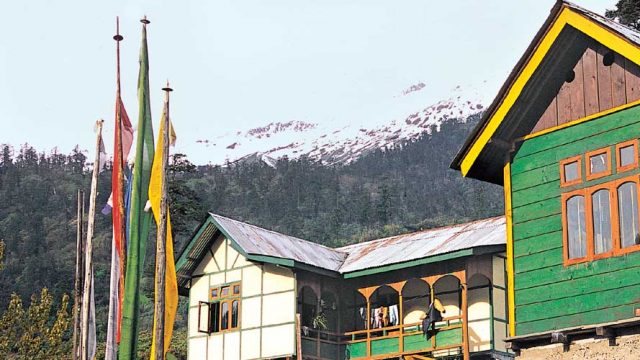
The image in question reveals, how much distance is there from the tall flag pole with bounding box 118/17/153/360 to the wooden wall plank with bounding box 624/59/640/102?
13.6 meters

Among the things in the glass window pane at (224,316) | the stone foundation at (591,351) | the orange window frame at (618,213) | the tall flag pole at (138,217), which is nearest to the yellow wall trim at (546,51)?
the orange window frame at (618,213)

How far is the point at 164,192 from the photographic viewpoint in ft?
87.4

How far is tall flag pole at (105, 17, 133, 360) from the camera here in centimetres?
2847

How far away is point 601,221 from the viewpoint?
19.0m

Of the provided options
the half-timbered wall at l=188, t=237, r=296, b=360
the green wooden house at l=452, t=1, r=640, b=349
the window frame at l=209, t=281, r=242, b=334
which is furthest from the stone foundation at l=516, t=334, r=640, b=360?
the window frame at l=209, t=281, r=242, b=334

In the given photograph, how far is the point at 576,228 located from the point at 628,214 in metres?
1.04

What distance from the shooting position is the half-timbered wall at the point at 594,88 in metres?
19.2

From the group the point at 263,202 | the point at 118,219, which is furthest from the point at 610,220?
the point at 263,202

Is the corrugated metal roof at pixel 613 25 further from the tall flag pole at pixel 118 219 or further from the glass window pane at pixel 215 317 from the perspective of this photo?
the glass window pane at pixel 215 317

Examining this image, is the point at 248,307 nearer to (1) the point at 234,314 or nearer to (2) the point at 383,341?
(1) the point at 234,314

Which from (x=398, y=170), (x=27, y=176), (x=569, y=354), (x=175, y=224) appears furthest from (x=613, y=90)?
(x=398, y=170)

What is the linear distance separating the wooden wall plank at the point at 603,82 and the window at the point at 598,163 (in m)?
0.80

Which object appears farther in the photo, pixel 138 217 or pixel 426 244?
pixel 426 244

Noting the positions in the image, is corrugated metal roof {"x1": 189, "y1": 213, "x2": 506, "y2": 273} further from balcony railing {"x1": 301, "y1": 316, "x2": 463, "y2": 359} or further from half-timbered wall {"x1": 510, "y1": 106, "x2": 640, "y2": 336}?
half-timbered wall {"x1": 510, "y1": 106, "x2": 640, "y2": 336}
